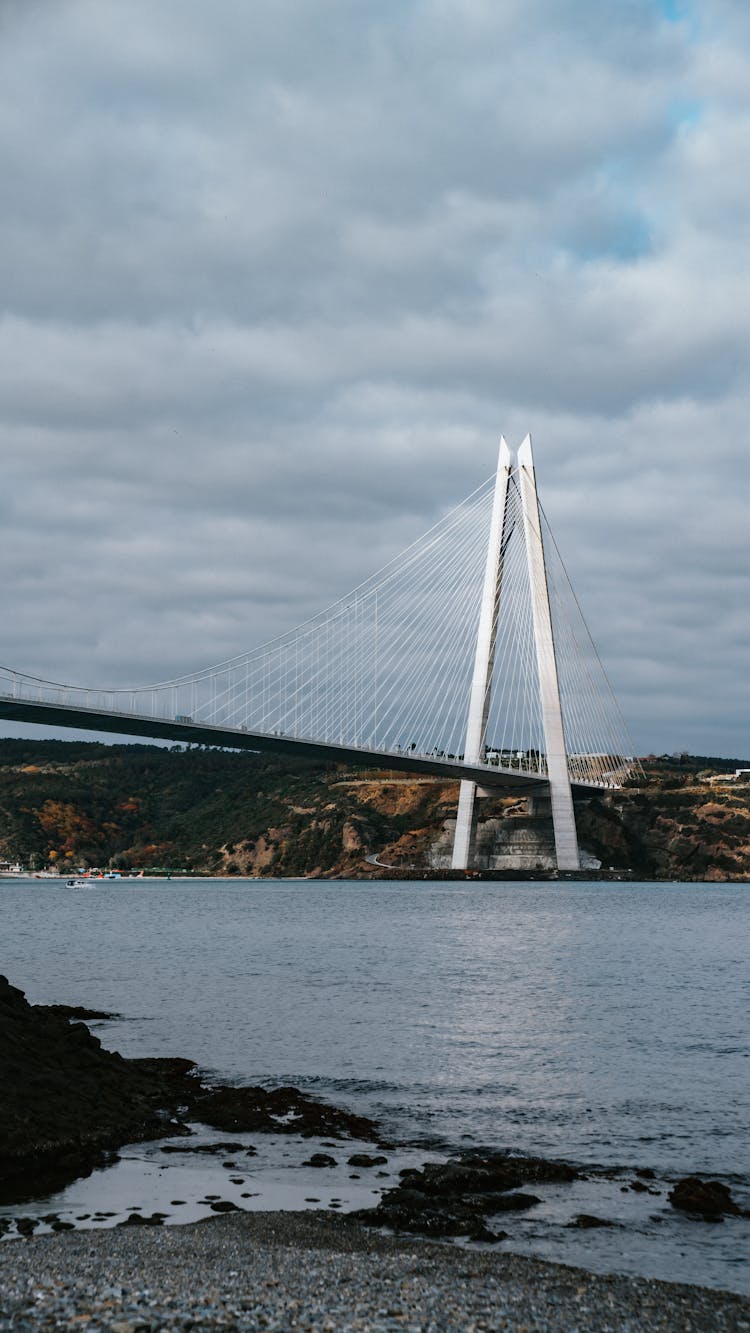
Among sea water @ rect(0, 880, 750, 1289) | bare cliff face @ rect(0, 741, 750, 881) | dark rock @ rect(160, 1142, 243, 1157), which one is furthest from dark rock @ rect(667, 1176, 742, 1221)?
bare cliff face @ rect(0, 741, 750, 881)

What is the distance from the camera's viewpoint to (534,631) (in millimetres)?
71750

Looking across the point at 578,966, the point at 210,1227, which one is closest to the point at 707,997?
the point at 578,966

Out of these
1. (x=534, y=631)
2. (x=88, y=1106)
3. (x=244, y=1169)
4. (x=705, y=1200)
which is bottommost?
(x=244, y=1169)

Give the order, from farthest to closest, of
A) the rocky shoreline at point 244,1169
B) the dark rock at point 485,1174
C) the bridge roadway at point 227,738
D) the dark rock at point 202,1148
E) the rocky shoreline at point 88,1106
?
the bridge roadway at point 227,738 → the dark rock at point 202,1148 → the rocky shoreline at point 88,1106 → the dark rock at point 485,1174 → the rocky shoreline at point 244,1169

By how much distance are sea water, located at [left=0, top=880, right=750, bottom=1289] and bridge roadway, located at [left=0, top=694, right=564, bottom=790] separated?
1218 cm

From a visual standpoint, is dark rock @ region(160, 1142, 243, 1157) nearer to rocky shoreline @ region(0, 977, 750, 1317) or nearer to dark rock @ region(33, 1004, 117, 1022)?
rocky shoreline @ region(0, 977, 750, 1317)

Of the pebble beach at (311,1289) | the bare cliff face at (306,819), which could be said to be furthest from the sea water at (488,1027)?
the bare cliff face at (306,819)

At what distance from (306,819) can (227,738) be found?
53914mm

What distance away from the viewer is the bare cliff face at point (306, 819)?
Result: 9744cm

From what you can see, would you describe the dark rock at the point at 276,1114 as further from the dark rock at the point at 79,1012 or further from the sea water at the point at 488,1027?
the dark rock at the point at 79,1012

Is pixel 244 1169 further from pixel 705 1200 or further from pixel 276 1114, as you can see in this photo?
pixel 705 1200

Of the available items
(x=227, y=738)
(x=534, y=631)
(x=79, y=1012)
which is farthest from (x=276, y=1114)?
(x=534, y=631)

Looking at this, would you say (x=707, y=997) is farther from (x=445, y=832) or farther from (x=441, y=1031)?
(x=445, y=832)

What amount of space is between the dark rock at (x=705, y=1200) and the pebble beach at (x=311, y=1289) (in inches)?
82.0
